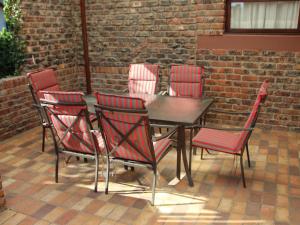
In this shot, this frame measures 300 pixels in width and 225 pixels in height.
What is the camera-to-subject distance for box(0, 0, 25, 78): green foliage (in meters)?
4.32

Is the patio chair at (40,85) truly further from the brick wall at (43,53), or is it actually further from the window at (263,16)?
the window at (263,16)

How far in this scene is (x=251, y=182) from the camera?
3.14m

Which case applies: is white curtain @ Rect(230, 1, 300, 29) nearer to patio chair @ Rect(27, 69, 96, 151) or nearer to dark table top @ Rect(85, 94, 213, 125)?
dark table top @ Rect(85, 94, 213, 125)

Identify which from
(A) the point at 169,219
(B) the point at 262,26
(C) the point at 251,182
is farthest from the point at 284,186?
(B) the point at 262,26

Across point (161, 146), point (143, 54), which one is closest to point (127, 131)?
point (161, 146)

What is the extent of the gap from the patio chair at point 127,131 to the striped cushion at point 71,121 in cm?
20

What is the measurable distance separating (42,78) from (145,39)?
6.43 ft

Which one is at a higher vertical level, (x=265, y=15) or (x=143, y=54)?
(x=265, y=15)

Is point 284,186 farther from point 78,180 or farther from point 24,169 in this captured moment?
point 24,169

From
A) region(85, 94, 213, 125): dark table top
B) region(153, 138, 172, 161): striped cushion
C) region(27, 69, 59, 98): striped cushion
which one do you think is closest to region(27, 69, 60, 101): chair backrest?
region(27, 69, 59, 98): striped cushion

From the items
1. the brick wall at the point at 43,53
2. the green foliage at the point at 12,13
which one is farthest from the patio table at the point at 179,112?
the green foliage at the point at 12,13

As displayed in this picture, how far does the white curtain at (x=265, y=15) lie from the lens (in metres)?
4.25

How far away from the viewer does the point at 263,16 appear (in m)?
4.39

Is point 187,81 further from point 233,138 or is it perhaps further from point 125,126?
point 125,126
